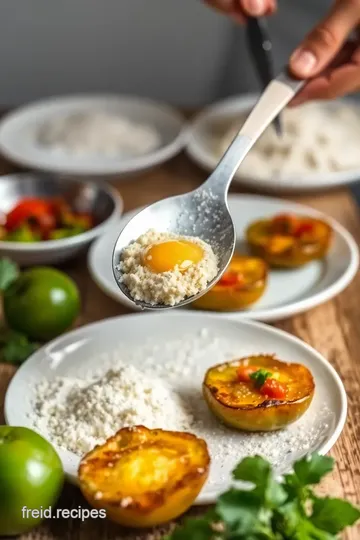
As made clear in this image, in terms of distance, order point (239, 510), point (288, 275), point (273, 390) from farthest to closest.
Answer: point (288, 275), point (273, 390), point (239, 510)

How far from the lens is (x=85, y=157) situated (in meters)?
1.96

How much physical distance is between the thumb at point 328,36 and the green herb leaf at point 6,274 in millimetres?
582

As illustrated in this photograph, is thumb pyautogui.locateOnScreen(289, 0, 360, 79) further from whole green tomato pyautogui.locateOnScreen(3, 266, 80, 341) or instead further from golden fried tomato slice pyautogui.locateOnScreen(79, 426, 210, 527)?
golden fried tomato slice pyautogui.locateOnScreen(79, 426, 210, 527)

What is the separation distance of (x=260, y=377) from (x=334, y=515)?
27 cm

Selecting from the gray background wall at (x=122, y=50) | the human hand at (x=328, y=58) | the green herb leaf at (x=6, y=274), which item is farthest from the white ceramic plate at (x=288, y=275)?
the gray background wall at (x=122, y=50)

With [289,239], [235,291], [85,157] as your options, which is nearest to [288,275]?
[289,239]

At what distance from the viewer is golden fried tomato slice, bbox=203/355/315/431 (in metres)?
1.08

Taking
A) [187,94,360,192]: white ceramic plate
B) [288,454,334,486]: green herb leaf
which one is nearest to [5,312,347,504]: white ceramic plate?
[288,454,334,486]: green herb leaf

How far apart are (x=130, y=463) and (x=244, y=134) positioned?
544 mm

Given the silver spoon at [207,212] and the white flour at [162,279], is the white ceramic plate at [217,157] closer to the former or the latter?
the silver spoon at [207,212]

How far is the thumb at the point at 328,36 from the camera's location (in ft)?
4.75

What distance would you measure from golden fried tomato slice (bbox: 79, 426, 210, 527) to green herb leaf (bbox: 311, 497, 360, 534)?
0.13 m

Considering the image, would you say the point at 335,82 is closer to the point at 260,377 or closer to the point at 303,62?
the point at 303,62

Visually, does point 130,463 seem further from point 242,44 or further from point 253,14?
point 242,44
